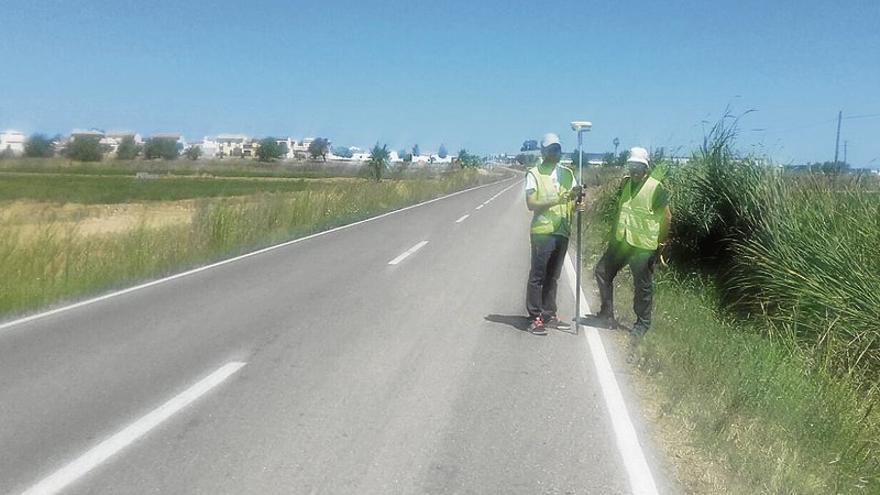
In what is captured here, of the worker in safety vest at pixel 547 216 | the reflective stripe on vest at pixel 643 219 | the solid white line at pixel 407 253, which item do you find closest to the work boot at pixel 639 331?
the reflective stripe on vest at pixel 643 219

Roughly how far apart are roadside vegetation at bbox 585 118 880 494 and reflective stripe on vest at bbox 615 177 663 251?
3.44 ft

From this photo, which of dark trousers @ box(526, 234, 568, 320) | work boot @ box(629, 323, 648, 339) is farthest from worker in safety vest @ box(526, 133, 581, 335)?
work boot @ box(629, 323, 648, 339)

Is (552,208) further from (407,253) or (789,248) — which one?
(407,253)

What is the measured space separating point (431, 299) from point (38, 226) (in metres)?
9.15

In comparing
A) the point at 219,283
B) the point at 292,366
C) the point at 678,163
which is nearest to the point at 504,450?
the point at 292,366

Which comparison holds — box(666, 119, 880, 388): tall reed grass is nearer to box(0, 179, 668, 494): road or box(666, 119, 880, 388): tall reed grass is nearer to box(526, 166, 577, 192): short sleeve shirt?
box(0, 179, 668, 494): road

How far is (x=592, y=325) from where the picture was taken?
9.23 m

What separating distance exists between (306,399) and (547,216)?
3543mm

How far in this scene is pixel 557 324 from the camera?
30.2ft

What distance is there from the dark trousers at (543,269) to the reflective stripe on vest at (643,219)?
2.30 ft

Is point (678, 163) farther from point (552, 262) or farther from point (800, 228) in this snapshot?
point (552, 262)

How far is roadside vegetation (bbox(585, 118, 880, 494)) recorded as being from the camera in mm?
5148

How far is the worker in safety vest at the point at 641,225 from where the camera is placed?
8.21m

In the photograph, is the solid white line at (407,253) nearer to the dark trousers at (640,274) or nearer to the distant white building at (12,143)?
the dark trousers at (640,274)
